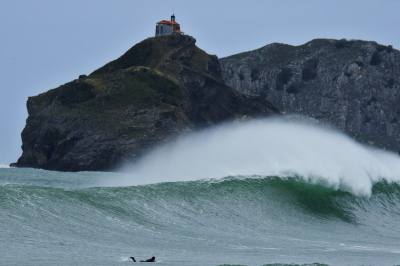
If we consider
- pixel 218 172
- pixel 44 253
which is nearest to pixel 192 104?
pixel 218 172

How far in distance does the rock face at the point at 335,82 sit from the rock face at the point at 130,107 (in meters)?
49.8

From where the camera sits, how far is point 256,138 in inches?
2199

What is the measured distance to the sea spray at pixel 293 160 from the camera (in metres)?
47.5

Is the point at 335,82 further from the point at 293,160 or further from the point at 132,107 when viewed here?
the point at 293,160

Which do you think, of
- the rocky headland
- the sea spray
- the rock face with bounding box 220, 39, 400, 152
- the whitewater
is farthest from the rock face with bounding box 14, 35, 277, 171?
the rock face with bounding box 220, 39, 400, 152

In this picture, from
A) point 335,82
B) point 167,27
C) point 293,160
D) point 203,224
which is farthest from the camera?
point 335,82

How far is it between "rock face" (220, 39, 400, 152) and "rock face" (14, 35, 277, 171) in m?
49.8

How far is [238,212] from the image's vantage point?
39.1 metres

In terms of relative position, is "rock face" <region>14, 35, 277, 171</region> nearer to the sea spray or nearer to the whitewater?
the sea spray

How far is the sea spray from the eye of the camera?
47.5 m

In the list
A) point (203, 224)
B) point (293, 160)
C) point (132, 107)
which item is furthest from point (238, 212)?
point (132, 107)

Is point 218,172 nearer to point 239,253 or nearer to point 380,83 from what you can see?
point 239,253

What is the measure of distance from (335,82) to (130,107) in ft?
230

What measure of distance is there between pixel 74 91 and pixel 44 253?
269ft
